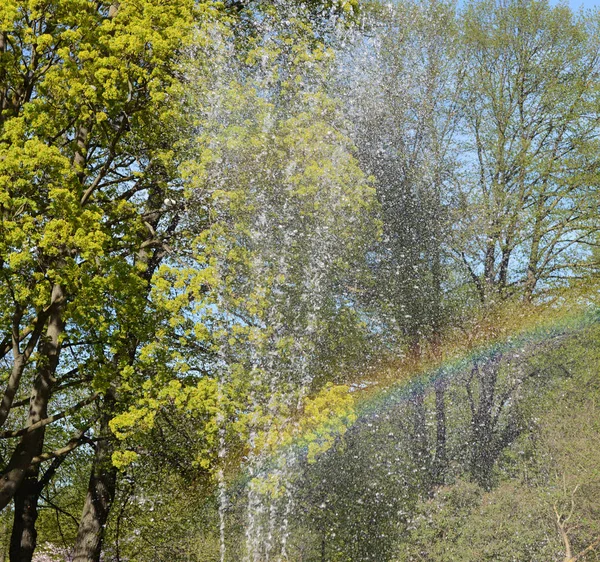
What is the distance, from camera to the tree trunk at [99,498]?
11344mm

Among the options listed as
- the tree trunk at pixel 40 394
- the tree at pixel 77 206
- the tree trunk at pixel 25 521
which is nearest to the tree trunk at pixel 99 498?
the tree at pixel 77 206

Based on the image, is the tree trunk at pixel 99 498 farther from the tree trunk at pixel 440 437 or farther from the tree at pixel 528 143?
the tree at pixel 528 143

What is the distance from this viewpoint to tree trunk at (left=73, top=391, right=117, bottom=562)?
37.2 feet

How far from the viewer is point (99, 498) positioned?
460 inches

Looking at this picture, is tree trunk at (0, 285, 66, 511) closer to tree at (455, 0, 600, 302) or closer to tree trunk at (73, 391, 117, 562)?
tree trunk at (73, 391, 117, 562)

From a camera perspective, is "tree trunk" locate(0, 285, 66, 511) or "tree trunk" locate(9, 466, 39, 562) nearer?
"tree trunk" locate(0, 285, 66, 511)

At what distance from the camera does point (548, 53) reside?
19625 mm

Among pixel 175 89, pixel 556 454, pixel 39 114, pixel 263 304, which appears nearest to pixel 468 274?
pixel 556 454

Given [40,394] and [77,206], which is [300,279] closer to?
[77,206]

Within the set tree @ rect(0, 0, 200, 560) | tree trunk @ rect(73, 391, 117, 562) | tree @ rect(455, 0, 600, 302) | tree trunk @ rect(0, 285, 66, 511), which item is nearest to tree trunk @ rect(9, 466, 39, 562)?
tree @ rect(0, 0, 200, 560)

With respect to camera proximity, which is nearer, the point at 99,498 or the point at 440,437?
the point at 99,498

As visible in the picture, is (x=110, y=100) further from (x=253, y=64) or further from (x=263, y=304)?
(x=263, y=304)

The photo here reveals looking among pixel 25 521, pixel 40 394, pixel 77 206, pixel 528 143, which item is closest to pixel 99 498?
pixel 25 521

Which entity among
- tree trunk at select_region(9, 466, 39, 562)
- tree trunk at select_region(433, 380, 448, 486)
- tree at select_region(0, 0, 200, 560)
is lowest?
tree trunk at select_region(9, 466, 39, 562)
